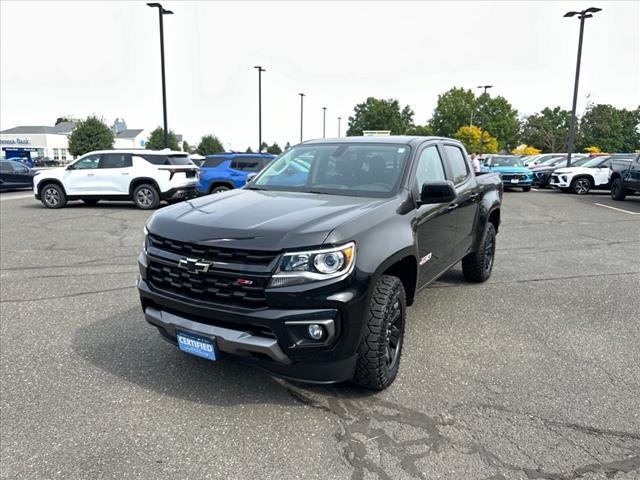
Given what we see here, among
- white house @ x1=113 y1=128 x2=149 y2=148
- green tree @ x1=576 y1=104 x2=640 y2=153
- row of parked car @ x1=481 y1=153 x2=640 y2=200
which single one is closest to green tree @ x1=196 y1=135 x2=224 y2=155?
white house @ x1=113 y1=128 x2=149 y2=148

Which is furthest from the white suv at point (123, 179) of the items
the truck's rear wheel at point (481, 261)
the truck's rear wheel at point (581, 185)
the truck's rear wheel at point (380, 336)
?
the truck's rear wheel at point (581, 185)

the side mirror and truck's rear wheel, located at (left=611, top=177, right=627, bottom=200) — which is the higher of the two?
the side mirror

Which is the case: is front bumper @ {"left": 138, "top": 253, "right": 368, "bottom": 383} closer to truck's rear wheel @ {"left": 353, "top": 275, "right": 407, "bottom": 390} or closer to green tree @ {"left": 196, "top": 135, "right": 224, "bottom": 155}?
truck's rear wheel @ {"left": 353, "top": 275, "right": 407, "bottom": 390}

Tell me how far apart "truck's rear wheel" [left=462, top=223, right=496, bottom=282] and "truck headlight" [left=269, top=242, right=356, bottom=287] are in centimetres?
336

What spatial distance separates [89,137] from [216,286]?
62.8 meters

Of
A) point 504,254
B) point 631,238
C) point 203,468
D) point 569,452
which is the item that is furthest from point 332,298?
point 631,238

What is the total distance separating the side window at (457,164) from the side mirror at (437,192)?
1184mm

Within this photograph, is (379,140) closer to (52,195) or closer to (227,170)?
(227,170)

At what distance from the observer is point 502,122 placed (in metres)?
83.8

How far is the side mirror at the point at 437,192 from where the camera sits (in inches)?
138

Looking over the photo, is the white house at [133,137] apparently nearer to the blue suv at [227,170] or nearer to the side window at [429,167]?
the blue suv at [227,170]

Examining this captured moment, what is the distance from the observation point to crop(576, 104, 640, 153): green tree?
7194 cm

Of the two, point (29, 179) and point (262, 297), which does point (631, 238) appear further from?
point (29, 179)

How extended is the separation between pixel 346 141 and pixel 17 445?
11.1 feet
